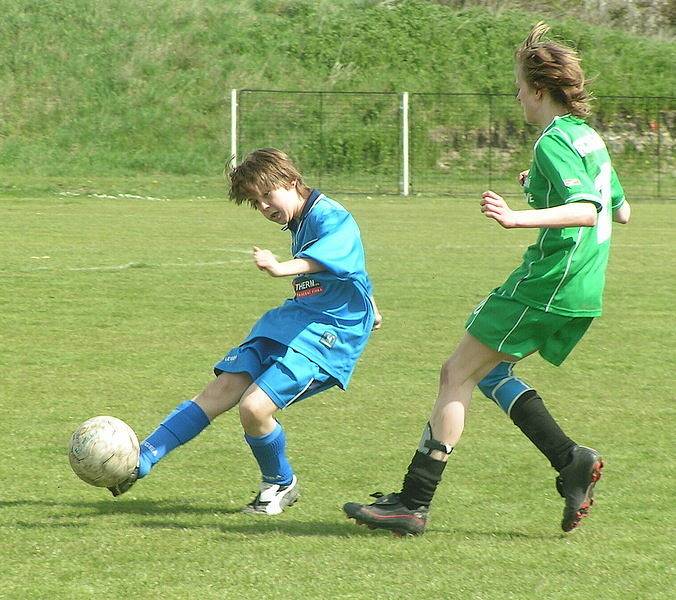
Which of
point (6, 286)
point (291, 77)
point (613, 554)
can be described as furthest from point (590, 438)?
point (291, 77)

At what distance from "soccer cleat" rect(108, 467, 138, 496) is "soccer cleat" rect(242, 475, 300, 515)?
0.44 metres

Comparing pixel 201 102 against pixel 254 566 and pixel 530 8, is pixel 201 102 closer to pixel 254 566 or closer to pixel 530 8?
pixel 530 8

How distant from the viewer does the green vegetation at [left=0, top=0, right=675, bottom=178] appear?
90.5 feet

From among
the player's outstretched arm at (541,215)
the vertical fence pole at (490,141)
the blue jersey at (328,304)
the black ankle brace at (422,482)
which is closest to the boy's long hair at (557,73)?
the player's outstretched arm at (541,215)

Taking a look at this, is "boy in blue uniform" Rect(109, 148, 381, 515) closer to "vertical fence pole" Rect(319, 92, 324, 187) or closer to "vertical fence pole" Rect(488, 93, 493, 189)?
"vertical fence pole" Rect(319, 92, 324, 187)

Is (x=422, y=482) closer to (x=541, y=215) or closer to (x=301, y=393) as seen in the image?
(x=301, y=393)

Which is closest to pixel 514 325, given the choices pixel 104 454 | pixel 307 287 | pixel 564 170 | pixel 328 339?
pixel 564 170

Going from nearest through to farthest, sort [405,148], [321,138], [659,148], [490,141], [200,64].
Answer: [405,148] → [321,138] → [490,141] → [659,148] → [200,64]

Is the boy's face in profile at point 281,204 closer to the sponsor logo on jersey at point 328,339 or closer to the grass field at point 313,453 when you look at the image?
the sponsor logo on jersey at point 328,339

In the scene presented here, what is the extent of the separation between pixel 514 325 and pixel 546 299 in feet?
0.47

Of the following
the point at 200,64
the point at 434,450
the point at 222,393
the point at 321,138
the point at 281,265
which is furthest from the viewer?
the point at 200,64

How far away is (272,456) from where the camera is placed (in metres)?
4.81

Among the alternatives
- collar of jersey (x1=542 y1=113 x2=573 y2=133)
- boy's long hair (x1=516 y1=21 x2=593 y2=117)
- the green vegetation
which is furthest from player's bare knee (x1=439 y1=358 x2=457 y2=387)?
the green vegetation

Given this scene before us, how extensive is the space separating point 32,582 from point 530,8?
35517 millimetres
